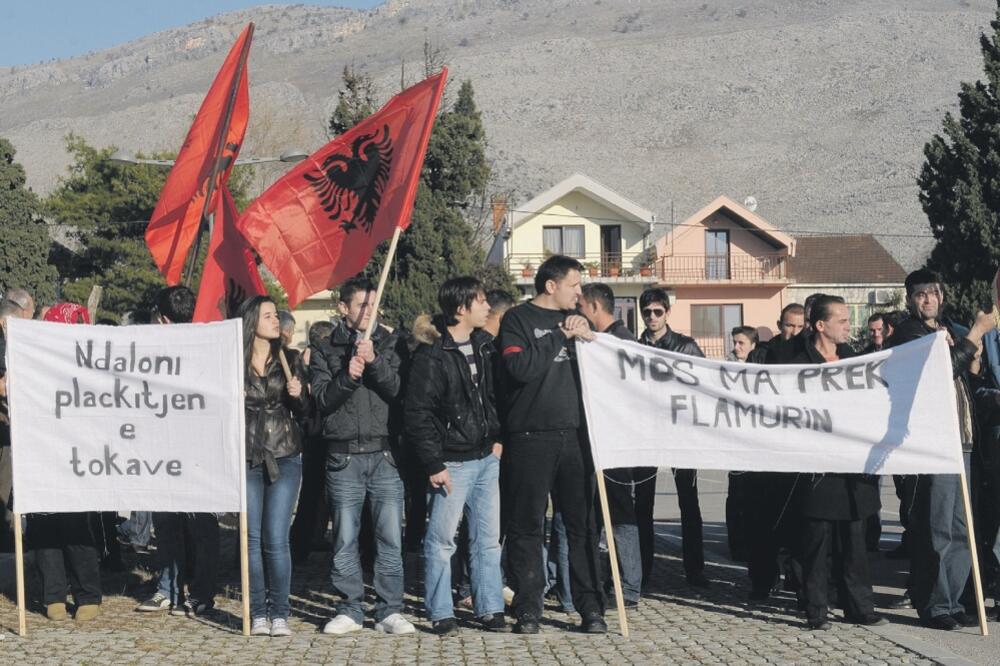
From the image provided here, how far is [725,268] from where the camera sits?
59250 mm

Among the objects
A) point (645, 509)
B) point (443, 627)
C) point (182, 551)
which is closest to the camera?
point (443, 627)

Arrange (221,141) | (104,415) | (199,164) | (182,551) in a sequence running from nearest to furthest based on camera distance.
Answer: (104,415) < (182,551) < (221,141) < (199,164)

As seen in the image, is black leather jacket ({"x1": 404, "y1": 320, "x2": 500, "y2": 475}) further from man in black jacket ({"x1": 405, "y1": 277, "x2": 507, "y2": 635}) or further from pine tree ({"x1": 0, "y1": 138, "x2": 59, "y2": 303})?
pine tree ({"x1": 0, "y1": 138, "x2": 59, "y2": 303})

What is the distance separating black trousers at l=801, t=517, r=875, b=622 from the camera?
8477 millimetres

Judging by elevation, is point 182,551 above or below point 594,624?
above

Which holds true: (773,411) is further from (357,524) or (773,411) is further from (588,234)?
(588,234)

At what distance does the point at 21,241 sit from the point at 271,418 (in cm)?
3977

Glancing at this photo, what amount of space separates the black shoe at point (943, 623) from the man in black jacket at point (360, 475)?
3.11 metres

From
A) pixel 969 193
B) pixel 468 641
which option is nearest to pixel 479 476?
pixel 468 641

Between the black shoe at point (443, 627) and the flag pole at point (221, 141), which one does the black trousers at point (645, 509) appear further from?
the flag pole at point (221, 141)

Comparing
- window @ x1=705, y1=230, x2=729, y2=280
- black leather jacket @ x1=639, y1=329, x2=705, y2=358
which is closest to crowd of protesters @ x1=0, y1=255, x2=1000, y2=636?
black leather jacket @ x1=639, y1=329, x2=705, y2=358

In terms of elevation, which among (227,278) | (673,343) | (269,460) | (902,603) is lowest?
(902,603)

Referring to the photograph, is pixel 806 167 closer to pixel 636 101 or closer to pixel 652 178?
pixel 652 178

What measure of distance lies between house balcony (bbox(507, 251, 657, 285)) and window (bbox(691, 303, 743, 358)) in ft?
13.0
